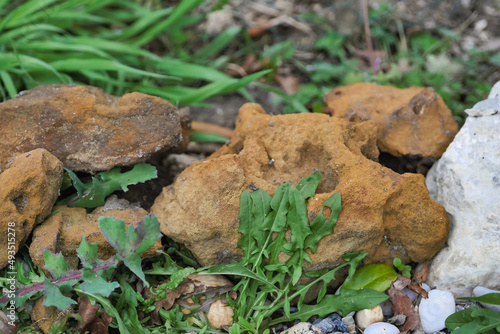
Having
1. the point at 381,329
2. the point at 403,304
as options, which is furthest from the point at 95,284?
the point at 403,304

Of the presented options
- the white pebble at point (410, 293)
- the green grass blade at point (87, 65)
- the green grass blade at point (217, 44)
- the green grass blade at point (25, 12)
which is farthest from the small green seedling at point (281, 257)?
the green grass blade at point (25, 12)

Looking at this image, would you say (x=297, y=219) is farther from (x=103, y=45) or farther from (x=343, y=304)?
(x=103, y=45)

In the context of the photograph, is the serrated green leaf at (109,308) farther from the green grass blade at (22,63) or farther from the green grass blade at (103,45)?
the green grass blade at (103,45)

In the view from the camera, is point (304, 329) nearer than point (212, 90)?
Yes

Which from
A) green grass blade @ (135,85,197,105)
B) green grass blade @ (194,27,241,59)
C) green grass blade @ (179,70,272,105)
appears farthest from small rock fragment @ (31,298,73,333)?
green grass blade @ (194,27,241,59)

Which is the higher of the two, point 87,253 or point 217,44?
point 217,44

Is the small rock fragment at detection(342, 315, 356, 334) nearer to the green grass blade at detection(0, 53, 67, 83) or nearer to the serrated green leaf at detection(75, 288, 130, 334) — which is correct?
the serrated green leaf at detection(75, 288, 130, 334)

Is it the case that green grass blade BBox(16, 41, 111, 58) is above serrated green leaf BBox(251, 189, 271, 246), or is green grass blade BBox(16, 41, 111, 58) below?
above
